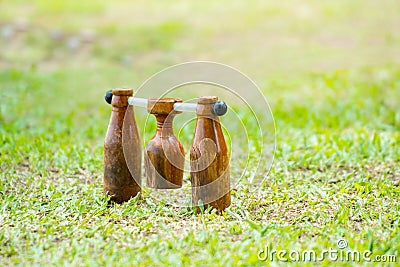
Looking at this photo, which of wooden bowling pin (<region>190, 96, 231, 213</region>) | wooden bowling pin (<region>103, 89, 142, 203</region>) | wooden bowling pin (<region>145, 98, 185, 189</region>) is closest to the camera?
wooden bowling pin (<region>190, 96, 231, 213</region>)

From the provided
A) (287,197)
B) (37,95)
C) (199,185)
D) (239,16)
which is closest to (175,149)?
(199,185)

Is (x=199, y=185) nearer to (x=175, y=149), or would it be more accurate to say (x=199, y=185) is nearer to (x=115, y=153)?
(x=175, y=149)

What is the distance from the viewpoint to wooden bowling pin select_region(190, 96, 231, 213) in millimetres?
2746

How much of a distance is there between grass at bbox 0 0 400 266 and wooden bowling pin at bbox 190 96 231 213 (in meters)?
0.19

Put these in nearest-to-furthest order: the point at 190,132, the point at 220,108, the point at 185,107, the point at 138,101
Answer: the point at 220,108, the point at 185,107, the point at 138,101, the point at 190,132

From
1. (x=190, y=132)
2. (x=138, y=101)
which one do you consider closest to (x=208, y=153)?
(x=138, y=101)

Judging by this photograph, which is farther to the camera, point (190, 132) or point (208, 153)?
point (190, 132)

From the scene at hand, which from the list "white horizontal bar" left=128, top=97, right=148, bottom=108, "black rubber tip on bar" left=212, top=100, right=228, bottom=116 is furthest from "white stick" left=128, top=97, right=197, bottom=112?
"black rubber tip on bar" left=212, top=100, right=228, bottom=116

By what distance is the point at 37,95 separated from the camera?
20.2 feet

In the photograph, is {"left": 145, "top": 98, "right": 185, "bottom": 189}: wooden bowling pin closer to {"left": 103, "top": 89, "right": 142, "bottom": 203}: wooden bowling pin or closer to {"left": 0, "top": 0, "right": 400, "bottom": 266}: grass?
{"left": 103, "top": 89, "right": 142, "bottom": 203}: wooden bowling pin

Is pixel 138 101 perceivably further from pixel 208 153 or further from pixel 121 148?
pixel 208 153

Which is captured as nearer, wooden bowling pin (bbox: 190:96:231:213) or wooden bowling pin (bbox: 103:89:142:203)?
wooden bowling pin (bbox: 190:96:231:213)

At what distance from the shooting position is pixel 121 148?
299cm

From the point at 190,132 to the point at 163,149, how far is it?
1.96 metres
